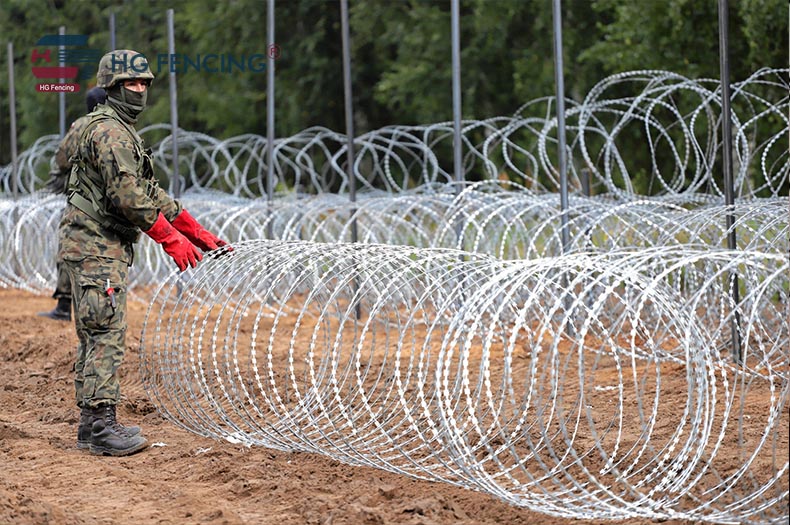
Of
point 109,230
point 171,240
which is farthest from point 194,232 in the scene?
point 109,230

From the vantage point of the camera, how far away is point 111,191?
21.0ft

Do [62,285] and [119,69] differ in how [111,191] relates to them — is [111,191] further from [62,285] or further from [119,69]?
[62,285]

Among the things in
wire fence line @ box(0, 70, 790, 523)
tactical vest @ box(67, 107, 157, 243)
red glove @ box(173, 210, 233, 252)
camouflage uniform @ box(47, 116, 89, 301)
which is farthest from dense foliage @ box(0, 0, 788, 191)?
tactical vest @ box(67, 107, 157, 243)

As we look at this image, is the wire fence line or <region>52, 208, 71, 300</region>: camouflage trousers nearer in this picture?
the wire fence line

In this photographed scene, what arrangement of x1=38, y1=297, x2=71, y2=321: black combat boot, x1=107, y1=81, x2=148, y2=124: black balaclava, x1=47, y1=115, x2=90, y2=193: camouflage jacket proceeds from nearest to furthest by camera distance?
x1=107, y1=81, x2=148, y2=124: black balaclava, x1=47, y1=115, x2=90, y2=193: camouflage jacket, x1=38, y1=297, x2=71, y2=321: black combat boot

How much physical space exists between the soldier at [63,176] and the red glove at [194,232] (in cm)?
219

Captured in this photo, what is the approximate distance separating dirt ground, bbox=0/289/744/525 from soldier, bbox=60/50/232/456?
37 cm

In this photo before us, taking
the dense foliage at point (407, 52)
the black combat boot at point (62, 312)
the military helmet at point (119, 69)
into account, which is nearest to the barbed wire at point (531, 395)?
the military helmet at point (119, 69)

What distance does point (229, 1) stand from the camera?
29.9 meters

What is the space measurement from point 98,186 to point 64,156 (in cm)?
399

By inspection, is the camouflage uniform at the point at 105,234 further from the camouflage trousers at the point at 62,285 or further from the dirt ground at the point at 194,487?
the camouflage trousers at the point at 62,285

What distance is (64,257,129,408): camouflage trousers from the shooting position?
6504mm

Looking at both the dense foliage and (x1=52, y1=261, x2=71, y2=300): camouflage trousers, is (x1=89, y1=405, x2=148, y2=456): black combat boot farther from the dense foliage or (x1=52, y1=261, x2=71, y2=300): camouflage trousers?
the dense foliage

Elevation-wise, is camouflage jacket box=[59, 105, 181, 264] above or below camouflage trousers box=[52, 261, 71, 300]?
above
